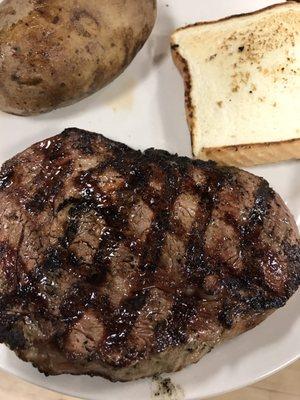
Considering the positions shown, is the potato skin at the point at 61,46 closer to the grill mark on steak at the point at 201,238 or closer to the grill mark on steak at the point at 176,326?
the grill mark on steak at the point at 201,238

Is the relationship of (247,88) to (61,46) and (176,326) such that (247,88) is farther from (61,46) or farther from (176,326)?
(176,326)

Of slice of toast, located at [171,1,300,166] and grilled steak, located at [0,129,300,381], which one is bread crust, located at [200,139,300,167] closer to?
slice of toast, located at [171,1,300,166]

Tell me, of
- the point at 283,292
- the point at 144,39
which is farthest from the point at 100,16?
the point at 283,292

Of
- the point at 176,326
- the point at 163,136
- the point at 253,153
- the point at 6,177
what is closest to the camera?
the point at 176,326

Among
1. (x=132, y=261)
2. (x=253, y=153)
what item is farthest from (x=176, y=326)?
(x=253, y=153)

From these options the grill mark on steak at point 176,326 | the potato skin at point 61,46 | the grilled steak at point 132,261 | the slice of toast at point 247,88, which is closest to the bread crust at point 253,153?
the slice of toast at point 247,88

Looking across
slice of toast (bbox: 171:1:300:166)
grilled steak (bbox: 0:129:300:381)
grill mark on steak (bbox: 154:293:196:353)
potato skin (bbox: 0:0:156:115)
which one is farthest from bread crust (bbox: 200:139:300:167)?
grill mark on steak (bbox: 154:293:196:353)

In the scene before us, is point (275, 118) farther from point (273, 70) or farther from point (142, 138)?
point (142, 138)
